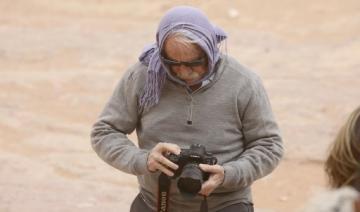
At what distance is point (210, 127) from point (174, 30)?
39cm

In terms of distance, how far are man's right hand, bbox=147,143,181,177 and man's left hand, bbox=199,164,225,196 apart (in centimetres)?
11

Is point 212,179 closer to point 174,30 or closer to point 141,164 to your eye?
point 141,164

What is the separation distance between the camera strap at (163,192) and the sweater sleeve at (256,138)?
205mm

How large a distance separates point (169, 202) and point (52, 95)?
6018 mm

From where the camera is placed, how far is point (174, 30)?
2971 millimetres

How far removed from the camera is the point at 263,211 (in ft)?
18.3

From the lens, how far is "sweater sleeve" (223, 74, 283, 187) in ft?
10.3

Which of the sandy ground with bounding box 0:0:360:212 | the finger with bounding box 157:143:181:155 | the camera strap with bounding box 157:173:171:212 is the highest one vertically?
the finger with bounding box 157:143:181:155

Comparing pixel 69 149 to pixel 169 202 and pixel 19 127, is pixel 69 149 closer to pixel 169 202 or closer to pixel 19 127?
pixel 19 127

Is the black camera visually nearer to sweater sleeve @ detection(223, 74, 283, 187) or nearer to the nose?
sweater sleeve @ detection(223, 74, 283, 187)

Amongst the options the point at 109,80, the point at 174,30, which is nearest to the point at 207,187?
the point at 174,30

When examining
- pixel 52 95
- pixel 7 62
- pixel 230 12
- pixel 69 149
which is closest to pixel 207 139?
pixel 69 149

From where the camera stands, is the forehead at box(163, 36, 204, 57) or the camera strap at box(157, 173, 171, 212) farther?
the camera strap at box(157, 173, 171, 212)

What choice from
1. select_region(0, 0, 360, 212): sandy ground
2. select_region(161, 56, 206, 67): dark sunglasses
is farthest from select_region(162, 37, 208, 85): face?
select_region(0, 0, 360, 212): sandy ground
